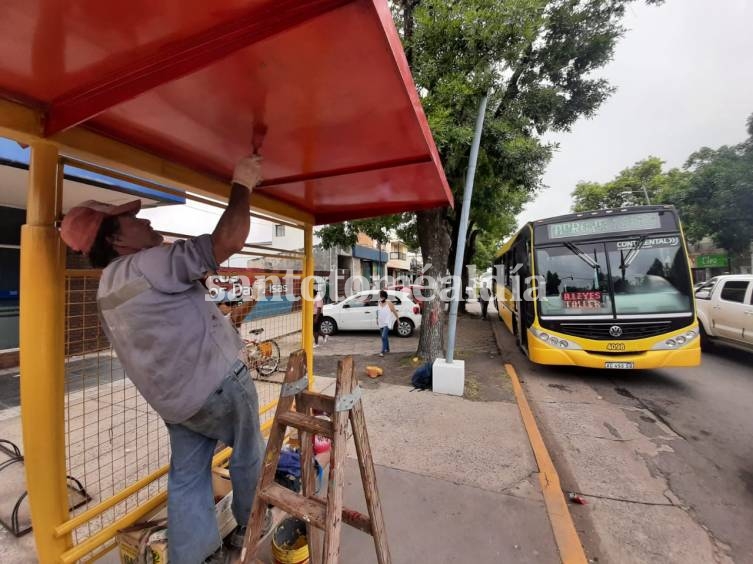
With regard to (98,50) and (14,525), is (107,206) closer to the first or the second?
(98,50)

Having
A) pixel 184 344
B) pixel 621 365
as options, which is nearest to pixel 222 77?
pixel 184 344

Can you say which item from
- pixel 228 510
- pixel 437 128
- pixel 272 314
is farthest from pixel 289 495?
pixel 437 128

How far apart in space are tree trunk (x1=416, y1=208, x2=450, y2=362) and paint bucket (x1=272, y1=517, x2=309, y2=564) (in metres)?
4.92

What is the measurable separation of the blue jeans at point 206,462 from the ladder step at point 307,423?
214 millimetres

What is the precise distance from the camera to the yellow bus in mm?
5355

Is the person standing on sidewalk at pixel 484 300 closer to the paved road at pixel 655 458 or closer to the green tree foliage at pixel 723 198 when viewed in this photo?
the paved road at pixel 655 458

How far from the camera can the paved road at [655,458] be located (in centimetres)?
241

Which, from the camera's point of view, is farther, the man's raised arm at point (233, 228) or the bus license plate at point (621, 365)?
the bus license plate at point (621, 365)

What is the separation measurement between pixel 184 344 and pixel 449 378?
4.21m

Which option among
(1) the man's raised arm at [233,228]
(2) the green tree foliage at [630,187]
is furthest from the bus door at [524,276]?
(2) the green tree foliage at [630,187]

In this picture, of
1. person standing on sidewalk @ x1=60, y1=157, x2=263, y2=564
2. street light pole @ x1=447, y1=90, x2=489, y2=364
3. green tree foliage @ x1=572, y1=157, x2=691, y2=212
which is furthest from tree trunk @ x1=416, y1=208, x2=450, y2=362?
green tree foliage @ x1=572, y1=157, x2=691, y2=212

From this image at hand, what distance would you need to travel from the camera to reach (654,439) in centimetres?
387

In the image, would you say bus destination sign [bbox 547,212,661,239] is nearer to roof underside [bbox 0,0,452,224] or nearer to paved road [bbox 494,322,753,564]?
paved road [bbox 494,322,753,564]

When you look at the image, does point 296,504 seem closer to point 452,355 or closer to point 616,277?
point 452,355
